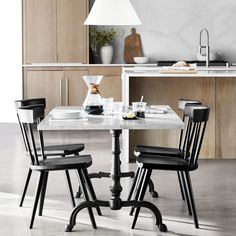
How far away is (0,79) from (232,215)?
584 centimetres

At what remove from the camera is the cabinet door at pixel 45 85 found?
9.21 metres

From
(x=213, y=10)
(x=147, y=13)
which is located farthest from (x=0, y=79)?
(x=213, y=10)

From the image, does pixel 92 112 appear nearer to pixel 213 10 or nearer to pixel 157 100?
pixel 157 100

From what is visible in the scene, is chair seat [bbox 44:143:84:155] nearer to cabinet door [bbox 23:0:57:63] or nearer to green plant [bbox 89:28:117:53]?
cabinet door [bbox 23:0:57:63]

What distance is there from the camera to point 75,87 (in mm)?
9250

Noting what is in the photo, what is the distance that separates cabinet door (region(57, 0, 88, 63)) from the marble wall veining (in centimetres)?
59

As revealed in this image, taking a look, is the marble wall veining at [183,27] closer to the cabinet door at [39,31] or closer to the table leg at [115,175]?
the cabinet door at [39,31]

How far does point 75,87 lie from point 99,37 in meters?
0.86

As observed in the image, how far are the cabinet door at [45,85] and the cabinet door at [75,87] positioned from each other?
11 cm

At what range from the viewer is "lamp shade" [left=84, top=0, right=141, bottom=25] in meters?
4.83

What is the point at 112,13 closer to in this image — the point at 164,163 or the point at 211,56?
the point at 164,163

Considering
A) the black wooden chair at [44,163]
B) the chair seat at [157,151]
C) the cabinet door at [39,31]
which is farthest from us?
the cabinet door at [39,31]

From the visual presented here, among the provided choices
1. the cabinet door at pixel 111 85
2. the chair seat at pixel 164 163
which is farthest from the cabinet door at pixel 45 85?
the chair seat at pixel 164 163

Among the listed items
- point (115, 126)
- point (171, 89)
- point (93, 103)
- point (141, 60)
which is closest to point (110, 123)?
point (115, 126)
